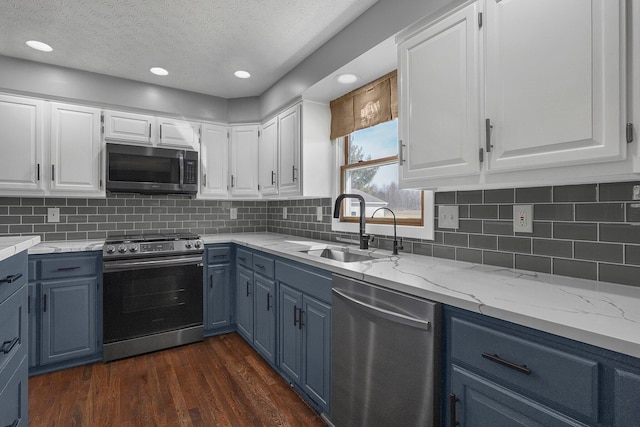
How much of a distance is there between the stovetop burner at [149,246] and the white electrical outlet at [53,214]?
67 centimetres

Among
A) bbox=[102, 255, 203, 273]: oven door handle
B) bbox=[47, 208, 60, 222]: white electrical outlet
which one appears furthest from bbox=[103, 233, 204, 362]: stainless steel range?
bbox=[47, 208, 60, 222]: white electrical outlet

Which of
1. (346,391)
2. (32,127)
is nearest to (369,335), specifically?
(346,391)

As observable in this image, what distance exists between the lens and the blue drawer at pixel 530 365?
807 millimetres

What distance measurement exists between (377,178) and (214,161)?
1.77 m

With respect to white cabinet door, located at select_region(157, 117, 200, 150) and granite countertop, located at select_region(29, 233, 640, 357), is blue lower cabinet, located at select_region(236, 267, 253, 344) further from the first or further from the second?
white cabinet door, located at select_region(157, 117, 200, 150)

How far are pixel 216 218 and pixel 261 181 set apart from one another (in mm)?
763

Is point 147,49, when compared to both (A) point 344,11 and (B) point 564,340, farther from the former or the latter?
(B) point 564,340

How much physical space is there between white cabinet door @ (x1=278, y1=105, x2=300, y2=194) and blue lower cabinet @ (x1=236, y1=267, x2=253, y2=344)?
32.9 inches

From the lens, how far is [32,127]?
2.59 m

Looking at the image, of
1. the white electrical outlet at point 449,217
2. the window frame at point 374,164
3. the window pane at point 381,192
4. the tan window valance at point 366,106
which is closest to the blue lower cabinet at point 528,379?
the white electrical outlet at point 449,217

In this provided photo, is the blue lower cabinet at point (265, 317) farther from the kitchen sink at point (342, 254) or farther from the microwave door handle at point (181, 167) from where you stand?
the microwave door handle at point (181, 167)

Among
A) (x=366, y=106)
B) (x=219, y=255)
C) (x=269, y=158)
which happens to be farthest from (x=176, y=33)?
(x=219, y=255)

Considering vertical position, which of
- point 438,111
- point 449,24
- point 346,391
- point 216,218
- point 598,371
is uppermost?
point 449,24

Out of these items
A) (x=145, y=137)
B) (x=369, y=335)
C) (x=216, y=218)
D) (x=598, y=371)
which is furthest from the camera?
(x=216, y=218)
